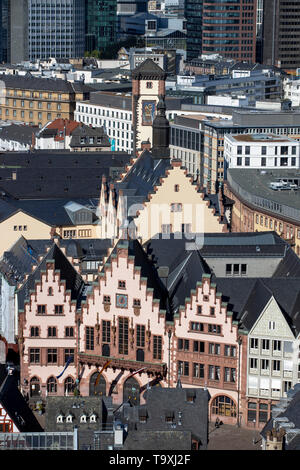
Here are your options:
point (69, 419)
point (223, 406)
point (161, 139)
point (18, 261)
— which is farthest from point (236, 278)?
point (161, 139)

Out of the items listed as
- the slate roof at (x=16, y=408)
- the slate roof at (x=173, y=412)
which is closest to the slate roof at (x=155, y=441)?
the slate roof at (x=173, y=412)

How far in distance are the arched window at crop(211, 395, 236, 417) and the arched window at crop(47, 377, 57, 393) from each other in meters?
17.3

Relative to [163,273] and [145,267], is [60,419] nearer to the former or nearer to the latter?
[145,267]

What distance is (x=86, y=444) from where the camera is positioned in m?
96.4

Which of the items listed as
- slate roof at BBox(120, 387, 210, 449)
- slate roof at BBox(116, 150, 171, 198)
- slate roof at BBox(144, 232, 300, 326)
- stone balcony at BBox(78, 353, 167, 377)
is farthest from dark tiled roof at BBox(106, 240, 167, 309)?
slate roof at BBox(116, 150, 171, 198)

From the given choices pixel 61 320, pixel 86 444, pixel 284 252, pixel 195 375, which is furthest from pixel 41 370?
pixel 86 444

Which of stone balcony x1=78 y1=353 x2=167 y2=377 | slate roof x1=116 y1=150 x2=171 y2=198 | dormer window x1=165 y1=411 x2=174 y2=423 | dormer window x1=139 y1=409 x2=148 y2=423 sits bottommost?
stone balcony x1=78 y1=353 x2=167 y2=377

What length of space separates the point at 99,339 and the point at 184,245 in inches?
673

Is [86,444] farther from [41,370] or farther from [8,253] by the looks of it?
[8,253]

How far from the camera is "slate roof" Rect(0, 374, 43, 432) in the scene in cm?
10488

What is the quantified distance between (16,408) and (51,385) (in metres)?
32.7

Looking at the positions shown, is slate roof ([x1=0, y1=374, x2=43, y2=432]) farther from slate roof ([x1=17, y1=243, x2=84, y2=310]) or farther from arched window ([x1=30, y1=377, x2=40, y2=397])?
slate roof ([x1=17, y1=243, x2=84, y2=310])

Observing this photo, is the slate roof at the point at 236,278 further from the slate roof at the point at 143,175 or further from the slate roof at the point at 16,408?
the slate roof at the point at 16,408

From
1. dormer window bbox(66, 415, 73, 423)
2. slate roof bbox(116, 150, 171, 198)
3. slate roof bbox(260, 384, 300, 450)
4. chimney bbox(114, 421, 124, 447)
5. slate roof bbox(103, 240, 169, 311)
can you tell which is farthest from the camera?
slate roof bbox(116, 150, 171, 198)
